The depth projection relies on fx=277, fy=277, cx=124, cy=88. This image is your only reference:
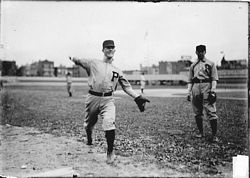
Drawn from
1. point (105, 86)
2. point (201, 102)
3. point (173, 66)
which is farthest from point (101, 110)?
point (201, 102)

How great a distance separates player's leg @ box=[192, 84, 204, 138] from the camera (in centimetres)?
345

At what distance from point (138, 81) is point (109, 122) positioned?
0.82 metres

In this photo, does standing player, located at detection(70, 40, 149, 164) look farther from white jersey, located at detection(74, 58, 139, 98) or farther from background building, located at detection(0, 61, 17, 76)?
background building, located at detection(0, 61, 17, 76)

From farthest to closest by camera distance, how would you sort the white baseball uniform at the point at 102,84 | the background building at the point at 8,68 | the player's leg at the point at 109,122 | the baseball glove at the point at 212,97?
the background building at the point at 8,68
the baseball glove at the point at 212,97
the white baseball uniform at the point at 102,84
the player's leg at the point at 109,122

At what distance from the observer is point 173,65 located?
3.66 metres

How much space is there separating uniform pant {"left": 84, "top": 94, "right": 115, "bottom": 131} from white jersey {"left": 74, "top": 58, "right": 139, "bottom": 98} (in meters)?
0.11

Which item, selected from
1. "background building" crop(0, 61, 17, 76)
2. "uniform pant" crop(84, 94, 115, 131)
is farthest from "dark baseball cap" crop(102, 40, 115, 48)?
"background building" crop(0, 61, 17, 76)

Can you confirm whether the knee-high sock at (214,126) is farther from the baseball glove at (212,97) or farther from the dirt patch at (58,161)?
the dirt patch at (58,161)

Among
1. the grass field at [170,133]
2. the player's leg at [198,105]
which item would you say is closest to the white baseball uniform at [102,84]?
the grass field at [170,133]

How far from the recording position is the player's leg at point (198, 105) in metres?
3.45

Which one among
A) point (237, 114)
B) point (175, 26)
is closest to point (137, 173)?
point (237, 114)

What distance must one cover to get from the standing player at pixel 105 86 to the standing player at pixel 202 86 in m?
0.77

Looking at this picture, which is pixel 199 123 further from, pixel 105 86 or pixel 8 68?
pixel 8 68

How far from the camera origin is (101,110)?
3205 mm
